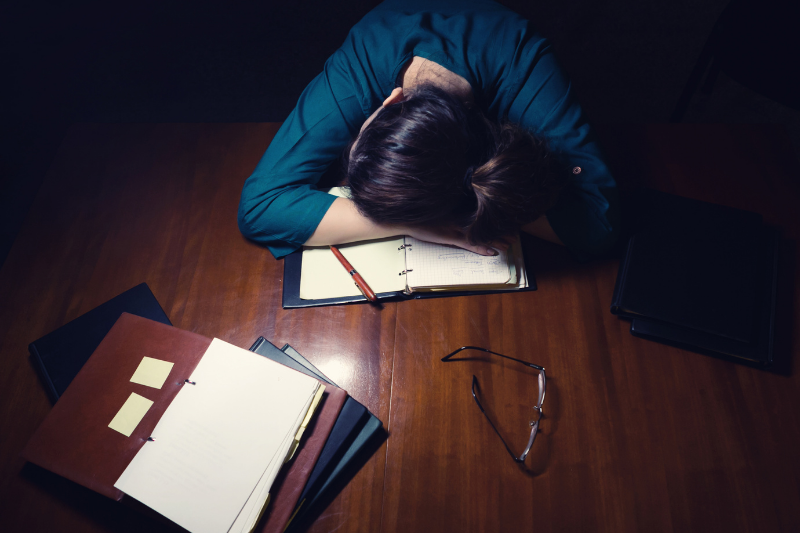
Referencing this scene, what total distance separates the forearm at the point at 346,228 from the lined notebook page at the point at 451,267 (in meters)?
0.06

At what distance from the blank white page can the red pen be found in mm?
199

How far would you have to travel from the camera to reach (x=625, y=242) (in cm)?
92

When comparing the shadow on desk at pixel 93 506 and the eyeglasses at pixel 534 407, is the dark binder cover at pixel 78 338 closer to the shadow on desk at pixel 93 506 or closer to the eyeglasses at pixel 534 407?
the shadow on desk at pixel 93 506

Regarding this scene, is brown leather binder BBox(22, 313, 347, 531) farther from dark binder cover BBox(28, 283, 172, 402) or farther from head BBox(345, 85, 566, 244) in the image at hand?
head BBox(345, 85, 566, 244)

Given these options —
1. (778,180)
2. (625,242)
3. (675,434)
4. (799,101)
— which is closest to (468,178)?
(625,242)

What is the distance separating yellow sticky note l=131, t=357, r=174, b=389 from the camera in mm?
789

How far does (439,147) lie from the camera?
769mm

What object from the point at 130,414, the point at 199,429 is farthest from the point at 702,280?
the point at 130,414

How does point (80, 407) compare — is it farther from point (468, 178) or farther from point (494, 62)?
point (494, 62)

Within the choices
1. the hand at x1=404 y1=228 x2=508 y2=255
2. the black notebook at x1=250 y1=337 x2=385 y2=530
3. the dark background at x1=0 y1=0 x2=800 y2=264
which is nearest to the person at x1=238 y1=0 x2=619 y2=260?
the hand at x1=404 y1=228 x2=508 y2=255

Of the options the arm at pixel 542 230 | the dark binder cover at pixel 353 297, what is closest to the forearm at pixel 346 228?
the dark binder cover at pixel 353 297

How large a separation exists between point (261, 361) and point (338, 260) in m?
0.26

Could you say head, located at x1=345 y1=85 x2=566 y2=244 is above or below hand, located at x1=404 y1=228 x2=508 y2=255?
above

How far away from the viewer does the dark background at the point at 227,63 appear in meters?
1.96
